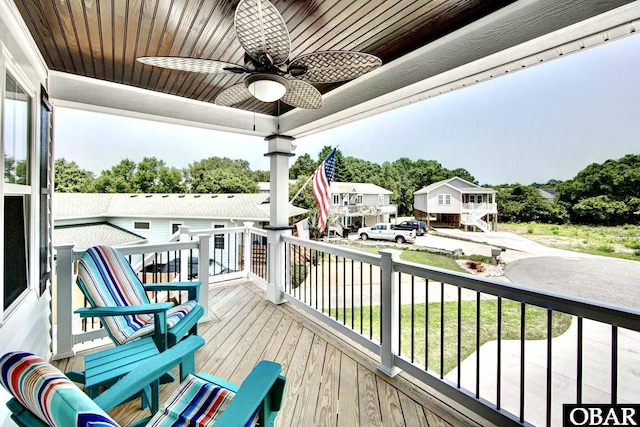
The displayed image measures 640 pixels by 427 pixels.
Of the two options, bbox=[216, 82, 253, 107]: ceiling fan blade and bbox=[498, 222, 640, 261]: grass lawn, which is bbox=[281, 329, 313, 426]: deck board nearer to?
bbox=[498, 222, 640, 261]: grass lawn

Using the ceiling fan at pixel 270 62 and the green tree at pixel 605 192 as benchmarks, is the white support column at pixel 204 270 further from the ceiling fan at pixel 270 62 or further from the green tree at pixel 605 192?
the green tree at pixel 605 192

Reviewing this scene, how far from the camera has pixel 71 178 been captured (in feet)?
32.3

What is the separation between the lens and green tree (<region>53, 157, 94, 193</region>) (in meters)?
9.60

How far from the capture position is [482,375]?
2943 millimetres

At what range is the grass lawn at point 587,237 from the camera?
1.69 m

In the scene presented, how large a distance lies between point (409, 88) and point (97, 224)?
1124 centimetres

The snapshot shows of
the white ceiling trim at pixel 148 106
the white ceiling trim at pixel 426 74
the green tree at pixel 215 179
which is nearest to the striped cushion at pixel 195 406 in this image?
the white ceiling trim at pixel 426 74

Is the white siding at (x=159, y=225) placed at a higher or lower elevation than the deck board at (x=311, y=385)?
higher

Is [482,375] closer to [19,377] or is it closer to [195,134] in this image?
[19,377]

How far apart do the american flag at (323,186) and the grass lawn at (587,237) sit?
7.86ft

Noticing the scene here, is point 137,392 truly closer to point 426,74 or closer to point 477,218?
point 477,218

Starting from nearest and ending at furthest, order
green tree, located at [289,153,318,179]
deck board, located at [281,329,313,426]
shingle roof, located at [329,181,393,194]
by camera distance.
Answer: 1. deck board, located at [281,329,313,426]
2. shingle roof, located at [329,181,393,194]
3. green tree, located at [289,153,318,179]

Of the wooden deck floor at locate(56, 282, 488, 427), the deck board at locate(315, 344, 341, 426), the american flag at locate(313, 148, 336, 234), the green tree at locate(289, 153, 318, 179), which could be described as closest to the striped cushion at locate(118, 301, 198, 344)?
the wooden deck floor at locate(56, 282, 488, 427)

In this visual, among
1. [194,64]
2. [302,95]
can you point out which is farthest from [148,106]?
[302,95]
